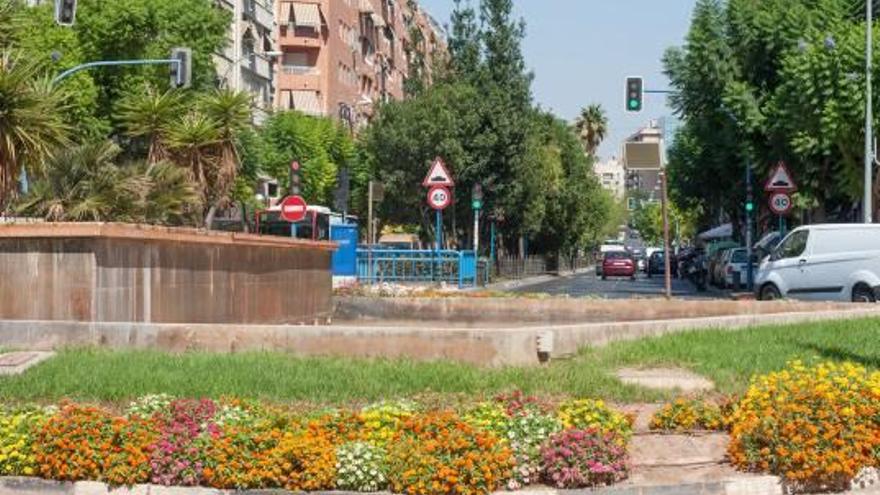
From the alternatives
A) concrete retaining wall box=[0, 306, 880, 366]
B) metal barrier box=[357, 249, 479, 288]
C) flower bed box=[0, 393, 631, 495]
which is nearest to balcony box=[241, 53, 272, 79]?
metal barrier box=[357, 249, 479, 288]

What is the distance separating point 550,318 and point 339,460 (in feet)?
44.8

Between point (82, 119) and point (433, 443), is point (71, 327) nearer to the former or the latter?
point (433, 443)

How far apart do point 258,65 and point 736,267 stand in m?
34.5

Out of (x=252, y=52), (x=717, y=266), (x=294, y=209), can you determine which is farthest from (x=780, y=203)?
(x=252, y=52)

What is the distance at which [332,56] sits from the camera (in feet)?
269

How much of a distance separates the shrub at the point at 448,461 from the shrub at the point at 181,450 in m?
1.29

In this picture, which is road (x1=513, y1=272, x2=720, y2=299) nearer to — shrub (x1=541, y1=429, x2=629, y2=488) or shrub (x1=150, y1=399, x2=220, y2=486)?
shrub (x1=541, y1=429, x2=629, y2=488)

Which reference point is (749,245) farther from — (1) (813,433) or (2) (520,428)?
(2) (520,428)

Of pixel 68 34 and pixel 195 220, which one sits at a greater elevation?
pixel 68 34

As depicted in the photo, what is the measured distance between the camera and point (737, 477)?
859 centimetres

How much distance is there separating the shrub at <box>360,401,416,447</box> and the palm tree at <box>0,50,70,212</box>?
12216mm

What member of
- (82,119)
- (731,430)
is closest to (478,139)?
(82,119)

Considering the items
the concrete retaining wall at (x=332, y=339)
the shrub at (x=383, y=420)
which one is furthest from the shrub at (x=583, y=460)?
the concrete retaining wall at (x=332, y=339)

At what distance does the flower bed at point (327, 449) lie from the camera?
8242mm
